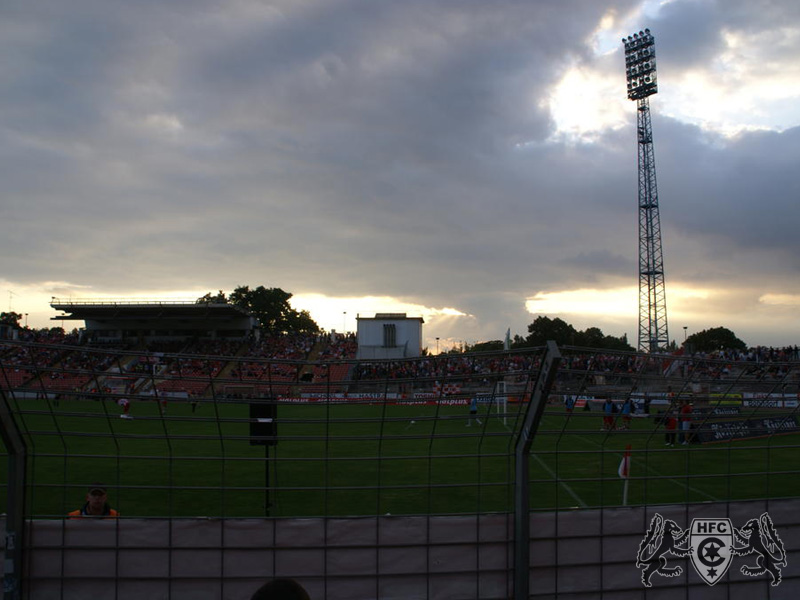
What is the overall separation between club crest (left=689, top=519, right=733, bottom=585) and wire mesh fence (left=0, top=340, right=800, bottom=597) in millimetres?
263

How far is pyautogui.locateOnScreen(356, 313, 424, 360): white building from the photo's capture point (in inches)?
2420

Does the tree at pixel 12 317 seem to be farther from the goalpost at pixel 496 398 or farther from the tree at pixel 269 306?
the goalpost at pixel 496 398

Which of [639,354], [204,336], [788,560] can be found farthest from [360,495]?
[204,336]

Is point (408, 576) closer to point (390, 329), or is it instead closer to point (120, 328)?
point (390, 329)

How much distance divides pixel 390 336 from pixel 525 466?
55.4 meters

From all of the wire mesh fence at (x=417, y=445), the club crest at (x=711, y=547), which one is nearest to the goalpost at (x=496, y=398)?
the wire mesh fence at (x=417, y=445)

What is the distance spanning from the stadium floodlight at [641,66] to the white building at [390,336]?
28.0 metres

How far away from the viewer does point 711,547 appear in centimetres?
681

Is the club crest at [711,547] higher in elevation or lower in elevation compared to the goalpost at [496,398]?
lower

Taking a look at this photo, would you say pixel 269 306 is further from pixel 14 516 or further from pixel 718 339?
pixel 14 516

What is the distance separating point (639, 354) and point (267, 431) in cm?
438

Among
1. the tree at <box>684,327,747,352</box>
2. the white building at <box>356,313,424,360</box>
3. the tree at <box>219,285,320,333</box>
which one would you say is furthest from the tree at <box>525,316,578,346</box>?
the tree at <box>219,285,320,333</box>

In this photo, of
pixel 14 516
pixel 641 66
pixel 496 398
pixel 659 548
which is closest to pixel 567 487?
pixel 496 398

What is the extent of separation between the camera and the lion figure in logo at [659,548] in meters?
6.70
